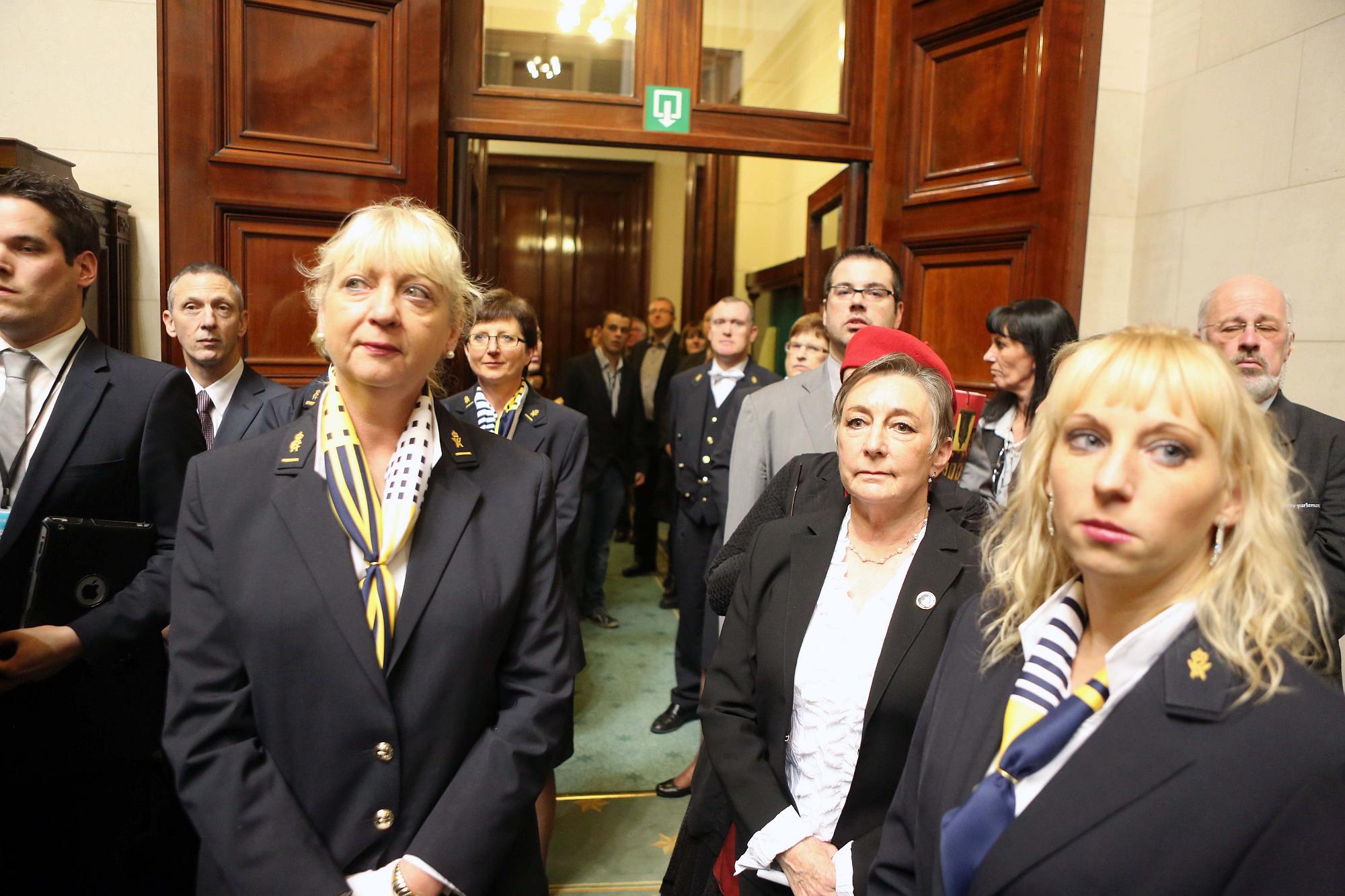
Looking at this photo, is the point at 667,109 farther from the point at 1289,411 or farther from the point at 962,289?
the point at 1289,411

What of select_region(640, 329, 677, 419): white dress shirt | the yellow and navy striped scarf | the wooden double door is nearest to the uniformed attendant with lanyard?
the yellow and navy striped scarf

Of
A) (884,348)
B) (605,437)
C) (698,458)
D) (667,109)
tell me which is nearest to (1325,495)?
(884,348)

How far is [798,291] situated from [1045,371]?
13.9ft

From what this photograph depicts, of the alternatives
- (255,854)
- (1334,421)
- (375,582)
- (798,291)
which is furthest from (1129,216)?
(255,854)

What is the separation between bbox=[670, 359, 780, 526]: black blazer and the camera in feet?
13.1

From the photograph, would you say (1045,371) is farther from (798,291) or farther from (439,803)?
(798,291)

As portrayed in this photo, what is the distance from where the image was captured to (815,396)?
8.89 ft

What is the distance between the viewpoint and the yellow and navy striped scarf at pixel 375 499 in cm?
136

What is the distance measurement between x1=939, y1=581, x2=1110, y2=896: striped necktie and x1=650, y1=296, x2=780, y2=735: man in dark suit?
2.66m

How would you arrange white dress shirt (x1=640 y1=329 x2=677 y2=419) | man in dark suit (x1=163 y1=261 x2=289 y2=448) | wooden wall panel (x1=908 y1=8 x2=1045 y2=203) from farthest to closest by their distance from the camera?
white dress shirt (x1=640 y1=329 x2=677 y2=419), wooden wall panel (x1=908 y1=8 x2=1045 y2=203), man in dark suit (x1=163 y1=261 x2=289 y2=448)

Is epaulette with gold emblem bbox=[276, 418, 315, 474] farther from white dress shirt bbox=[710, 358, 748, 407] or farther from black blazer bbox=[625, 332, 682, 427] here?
black blazer bbox=[625, 332, 682, 427]

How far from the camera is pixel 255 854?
1266 millimetres

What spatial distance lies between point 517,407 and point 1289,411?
2.52m

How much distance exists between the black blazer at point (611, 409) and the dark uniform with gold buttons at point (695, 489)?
0.96 meters
